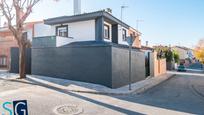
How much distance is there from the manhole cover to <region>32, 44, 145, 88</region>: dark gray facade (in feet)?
16.4

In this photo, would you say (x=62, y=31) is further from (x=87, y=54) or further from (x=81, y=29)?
(x=87, y=54)

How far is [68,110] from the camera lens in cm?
705

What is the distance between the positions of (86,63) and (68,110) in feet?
20.0

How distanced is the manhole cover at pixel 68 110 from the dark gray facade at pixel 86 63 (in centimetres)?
500

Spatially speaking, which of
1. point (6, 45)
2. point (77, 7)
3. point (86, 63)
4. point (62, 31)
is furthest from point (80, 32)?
point (6, 45)

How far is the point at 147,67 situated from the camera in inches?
821

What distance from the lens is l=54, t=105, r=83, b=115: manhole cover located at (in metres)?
6.73

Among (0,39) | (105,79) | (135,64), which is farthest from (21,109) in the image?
(0,39)

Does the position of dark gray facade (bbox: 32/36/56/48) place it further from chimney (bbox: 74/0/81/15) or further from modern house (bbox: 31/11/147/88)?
chimney (bbox: 74/0/81/15)

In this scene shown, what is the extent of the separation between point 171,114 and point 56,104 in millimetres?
4346

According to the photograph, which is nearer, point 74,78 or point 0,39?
point 74,78

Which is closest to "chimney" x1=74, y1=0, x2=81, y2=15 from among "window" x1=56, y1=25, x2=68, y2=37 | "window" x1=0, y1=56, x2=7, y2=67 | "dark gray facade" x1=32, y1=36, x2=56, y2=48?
"window" x1=56, y1=25, x2=68, y2=37

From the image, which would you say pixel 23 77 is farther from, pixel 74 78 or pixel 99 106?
pixel 99 106

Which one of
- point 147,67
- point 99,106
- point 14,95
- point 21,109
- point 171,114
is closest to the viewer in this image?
point 21,109
